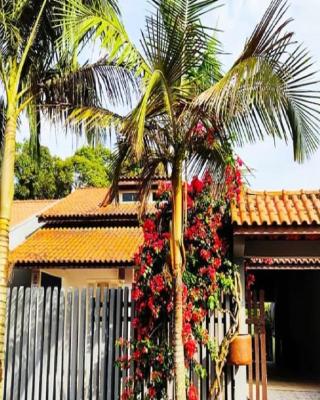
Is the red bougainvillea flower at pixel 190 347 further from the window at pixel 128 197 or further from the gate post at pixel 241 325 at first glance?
the window at pixel 128 197

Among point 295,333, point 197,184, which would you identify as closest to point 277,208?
point 197,184

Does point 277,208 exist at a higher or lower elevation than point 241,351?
higher

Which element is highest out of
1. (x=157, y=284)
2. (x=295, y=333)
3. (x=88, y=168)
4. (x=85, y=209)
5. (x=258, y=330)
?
(x=88, y=168)

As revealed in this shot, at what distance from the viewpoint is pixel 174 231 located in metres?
6.00

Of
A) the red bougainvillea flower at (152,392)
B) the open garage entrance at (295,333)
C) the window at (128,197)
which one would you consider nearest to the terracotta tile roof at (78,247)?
the window at (128,197)

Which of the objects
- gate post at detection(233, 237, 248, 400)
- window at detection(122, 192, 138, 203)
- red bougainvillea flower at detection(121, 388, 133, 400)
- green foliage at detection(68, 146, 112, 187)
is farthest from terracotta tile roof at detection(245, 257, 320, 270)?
green foliage at detection(68, 146, 112, 187)

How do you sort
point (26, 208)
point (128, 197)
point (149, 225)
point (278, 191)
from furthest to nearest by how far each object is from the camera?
point (26, 208) < point (128, 197) < point (278, 191) < point (149, 225)

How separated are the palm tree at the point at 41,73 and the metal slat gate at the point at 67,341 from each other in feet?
7.84

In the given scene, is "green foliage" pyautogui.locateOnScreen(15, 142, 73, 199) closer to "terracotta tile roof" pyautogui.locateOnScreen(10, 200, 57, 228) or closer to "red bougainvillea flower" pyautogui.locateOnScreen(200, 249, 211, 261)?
Answer: "terracotta tile roof" pyautogui.locateOnScreen(10, 200, 57, 228)

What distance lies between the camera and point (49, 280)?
1642 cm

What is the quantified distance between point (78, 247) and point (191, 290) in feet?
29.9

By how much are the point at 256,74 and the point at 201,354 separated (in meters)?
3.88

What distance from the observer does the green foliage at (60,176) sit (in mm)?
30516

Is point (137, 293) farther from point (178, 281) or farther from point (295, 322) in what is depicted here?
point (295, 322)
